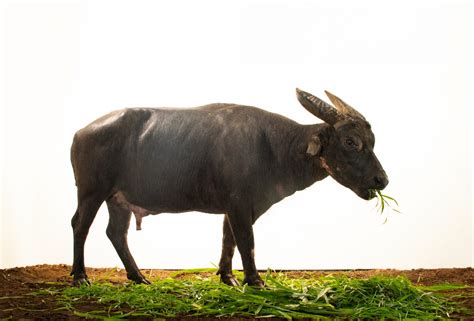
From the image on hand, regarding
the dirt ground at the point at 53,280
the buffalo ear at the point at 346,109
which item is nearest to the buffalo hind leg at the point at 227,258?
the dirt ground at the point at 53,280

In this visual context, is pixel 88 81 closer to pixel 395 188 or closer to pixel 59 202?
pixel 59 202

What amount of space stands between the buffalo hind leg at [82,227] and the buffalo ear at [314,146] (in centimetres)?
149

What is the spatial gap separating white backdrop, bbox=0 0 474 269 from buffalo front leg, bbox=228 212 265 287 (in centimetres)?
143

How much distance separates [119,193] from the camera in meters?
5.04

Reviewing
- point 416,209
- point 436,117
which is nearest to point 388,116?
point 436,117

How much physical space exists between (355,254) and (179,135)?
217cm

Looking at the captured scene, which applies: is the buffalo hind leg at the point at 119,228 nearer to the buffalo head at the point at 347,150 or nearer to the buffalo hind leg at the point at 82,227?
the buffalo hind leg at the point at 82,227

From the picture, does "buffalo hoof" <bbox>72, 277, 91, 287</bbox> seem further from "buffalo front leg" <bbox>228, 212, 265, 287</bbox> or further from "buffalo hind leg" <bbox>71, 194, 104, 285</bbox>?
"buffalo front leg" <bbox>228, 212, 265, 287</bbox>

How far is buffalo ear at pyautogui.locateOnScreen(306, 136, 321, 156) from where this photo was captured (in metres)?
4.57

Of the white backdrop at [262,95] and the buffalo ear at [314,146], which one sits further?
the white backdrop at [262,95]

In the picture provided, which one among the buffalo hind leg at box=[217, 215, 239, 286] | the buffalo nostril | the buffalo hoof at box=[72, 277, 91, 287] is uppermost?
the buffalo nostril

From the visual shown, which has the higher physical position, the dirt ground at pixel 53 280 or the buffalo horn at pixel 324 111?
the buffalo horn at pixel 324 111

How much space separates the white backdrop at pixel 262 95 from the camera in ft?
19.4

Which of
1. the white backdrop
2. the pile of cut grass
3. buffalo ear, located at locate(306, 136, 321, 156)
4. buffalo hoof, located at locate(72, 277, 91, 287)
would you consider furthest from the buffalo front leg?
the white backdrop
